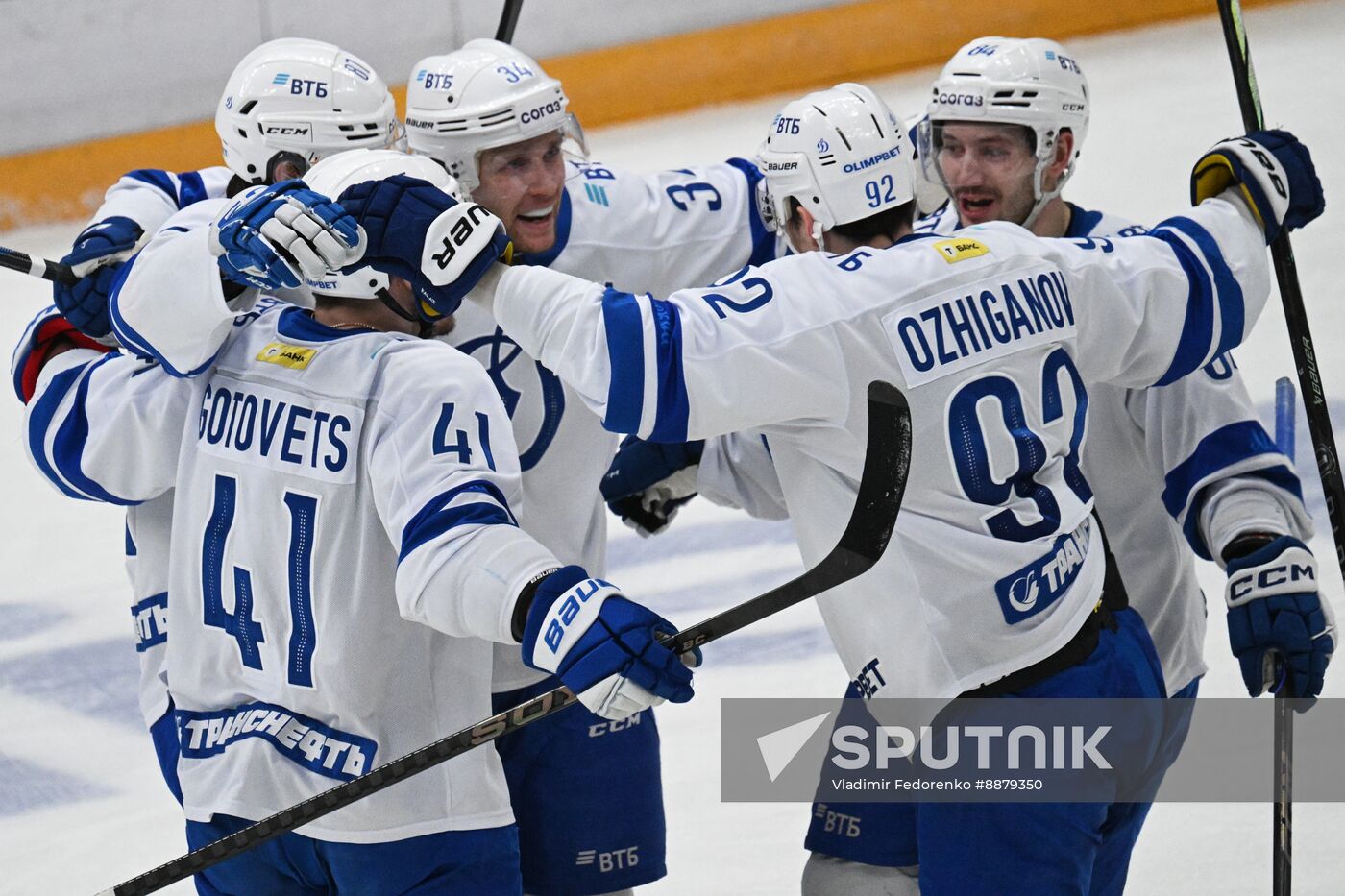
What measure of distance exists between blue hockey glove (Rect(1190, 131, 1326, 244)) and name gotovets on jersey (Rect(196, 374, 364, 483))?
1235mm

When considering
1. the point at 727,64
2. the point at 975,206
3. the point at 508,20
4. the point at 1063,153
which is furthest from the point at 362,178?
the point at 727,64

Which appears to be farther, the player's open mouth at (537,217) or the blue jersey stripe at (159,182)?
the blue jersey stripe at (159,182)

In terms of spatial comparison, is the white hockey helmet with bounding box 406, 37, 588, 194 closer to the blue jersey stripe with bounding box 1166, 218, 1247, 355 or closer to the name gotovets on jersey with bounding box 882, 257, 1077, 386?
the name gotovets on jersey with bounding box 882, 257, 1077, 386

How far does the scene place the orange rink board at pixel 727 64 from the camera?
7.18 m

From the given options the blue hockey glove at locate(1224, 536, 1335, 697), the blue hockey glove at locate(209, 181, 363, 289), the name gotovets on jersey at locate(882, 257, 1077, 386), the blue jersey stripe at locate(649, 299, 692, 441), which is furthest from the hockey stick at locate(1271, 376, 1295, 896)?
the blue hockey glove at locate(209, 181, 363, 289)

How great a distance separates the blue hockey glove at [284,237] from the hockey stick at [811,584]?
54 centimetres

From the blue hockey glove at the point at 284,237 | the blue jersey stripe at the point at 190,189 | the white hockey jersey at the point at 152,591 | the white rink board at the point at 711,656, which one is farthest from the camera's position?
the white rink board at the point at 711,656

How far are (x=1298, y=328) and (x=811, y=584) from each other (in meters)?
1.20

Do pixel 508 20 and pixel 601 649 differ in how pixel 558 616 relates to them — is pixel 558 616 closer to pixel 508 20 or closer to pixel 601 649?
pixel 601 649

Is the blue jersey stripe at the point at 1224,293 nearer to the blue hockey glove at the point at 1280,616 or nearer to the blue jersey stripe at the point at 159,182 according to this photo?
the blue hockey glove at the point at 1280,616

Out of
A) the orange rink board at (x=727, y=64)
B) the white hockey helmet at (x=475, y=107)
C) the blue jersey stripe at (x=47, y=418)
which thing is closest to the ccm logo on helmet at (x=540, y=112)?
the white hockey helmet at (x=475, y=107)

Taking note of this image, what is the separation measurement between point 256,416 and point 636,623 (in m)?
0.54

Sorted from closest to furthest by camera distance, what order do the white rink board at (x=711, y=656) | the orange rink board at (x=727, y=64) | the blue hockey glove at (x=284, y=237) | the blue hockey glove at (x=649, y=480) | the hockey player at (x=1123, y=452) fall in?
the blue hockey glove at (x=284, y=237)
the hockey player at (x=1123, y=452)
the blue hockey glove at (x=649, y=480)
the white rink board at (x=711, y=656)
the orange rink board at (x=727, y=64)

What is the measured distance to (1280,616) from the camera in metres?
2.53
